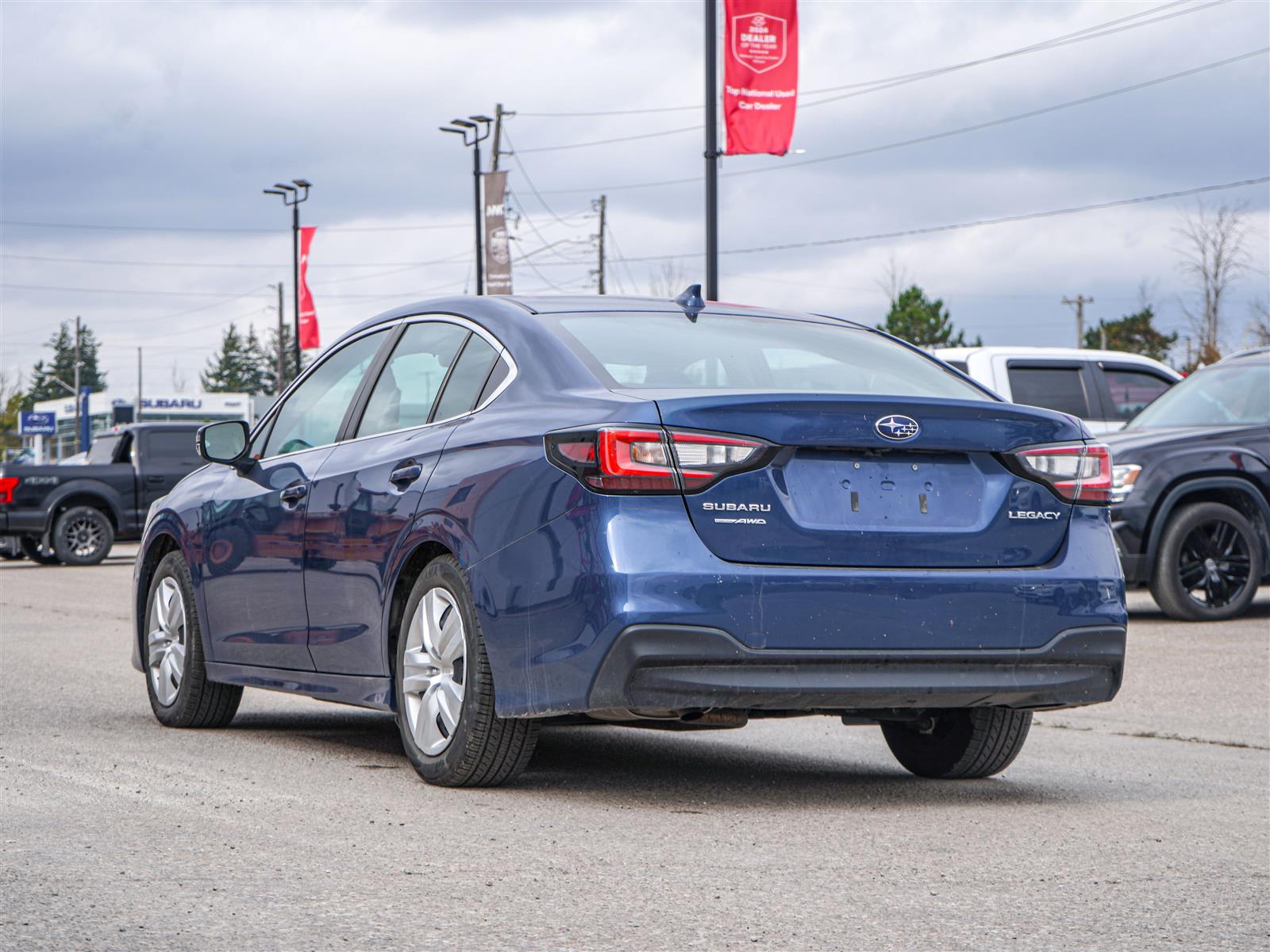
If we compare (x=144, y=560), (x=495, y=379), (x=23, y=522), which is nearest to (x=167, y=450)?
(x=23, y=522)

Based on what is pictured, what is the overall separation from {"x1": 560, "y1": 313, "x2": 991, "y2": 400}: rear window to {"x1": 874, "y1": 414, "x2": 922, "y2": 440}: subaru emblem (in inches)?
8.7

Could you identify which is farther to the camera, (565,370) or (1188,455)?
(1188,455)

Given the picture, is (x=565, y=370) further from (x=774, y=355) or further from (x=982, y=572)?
(x=982, y=572)

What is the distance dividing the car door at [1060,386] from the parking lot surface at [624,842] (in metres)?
8.09

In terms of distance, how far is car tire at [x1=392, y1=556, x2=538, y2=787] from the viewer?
548 centimetres

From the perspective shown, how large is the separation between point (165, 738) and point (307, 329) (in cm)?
3814

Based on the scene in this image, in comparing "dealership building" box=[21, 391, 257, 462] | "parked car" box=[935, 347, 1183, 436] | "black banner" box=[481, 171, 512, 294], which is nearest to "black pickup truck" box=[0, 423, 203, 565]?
"black banner" box=[481, 171, 512, 294]

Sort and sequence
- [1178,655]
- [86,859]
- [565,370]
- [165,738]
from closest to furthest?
[86,859], [565,370], [165,738], [1178,655]

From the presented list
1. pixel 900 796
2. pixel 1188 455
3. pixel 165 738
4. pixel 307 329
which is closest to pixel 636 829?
pixel 900 796

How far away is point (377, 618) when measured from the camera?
237 inches

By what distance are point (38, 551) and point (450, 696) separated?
2191 cm

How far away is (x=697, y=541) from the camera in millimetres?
5027

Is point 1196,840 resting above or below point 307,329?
below

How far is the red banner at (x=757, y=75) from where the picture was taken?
20.3m
